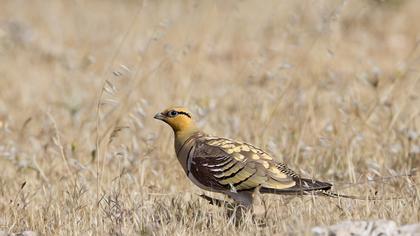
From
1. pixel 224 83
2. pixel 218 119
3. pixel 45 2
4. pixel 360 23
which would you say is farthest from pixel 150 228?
pixel 45 2

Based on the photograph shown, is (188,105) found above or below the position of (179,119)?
above

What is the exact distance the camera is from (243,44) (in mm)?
11711

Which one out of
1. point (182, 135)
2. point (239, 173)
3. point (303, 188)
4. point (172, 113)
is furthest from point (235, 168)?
point (172, 113)

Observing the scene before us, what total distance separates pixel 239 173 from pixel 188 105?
2914mm

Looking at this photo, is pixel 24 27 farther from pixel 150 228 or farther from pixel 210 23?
pixel 150 228

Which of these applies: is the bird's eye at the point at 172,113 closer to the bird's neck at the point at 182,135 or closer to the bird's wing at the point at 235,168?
the bird's neck at the point at 182,135

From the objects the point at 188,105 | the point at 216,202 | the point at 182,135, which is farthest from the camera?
the point at 188,105

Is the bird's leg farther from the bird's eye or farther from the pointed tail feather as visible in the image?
the bird's eye

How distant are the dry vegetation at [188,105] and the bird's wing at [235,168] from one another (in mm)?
171

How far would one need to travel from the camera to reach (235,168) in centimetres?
497

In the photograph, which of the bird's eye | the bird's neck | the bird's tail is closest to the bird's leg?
the bird's tail

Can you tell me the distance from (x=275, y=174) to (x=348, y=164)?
1.65 m

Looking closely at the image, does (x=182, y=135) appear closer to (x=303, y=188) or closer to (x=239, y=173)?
(x=239, y=173)

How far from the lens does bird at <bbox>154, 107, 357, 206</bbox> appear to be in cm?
489
